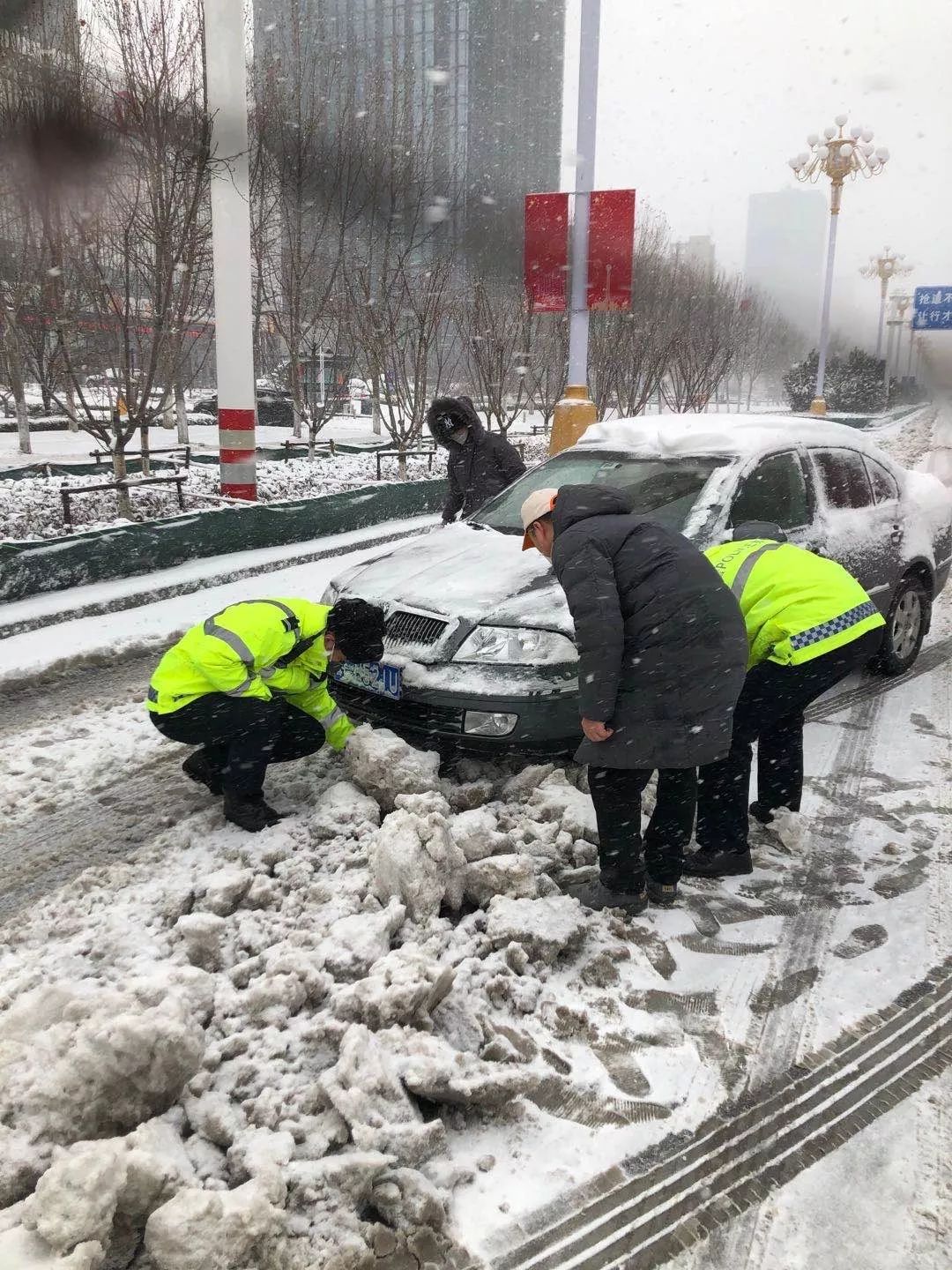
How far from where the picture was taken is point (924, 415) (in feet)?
147

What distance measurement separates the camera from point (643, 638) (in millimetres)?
2973

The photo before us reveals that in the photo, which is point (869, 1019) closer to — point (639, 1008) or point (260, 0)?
point (639, 1008)

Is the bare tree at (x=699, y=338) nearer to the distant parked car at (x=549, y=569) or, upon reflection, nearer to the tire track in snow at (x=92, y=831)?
the distant parked car at (x=549, y=569)

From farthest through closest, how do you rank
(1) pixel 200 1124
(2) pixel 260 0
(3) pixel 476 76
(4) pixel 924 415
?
(4) pixel 924 415 < (3) pixel 476 76 < (2) pixel 260 0 < (1) pixel 200 1124

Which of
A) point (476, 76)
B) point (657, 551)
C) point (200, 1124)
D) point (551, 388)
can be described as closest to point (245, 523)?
point (657, 551)

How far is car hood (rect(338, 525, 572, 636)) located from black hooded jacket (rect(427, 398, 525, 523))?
1.66 meters

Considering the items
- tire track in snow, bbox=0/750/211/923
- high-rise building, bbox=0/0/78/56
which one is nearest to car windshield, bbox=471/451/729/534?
tire track in snow, bbox=0/750/211/923

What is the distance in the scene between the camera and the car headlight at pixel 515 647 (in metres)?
3.84

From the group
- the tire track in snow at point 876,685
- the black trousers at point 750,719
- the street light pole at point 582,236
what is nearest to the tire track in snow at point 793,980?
the black trousers at point 750,719

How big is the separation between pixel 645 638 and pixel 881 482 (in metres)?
3.41

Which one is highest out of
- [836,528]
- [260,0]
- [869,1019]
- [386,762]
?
[260,0]

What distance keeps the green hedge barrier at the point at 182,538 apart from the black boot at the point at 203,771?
14.0ft

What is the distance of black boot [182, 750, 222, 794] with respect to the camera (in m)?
4.02

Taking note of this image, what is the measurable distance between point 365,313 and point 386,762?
14.9m
